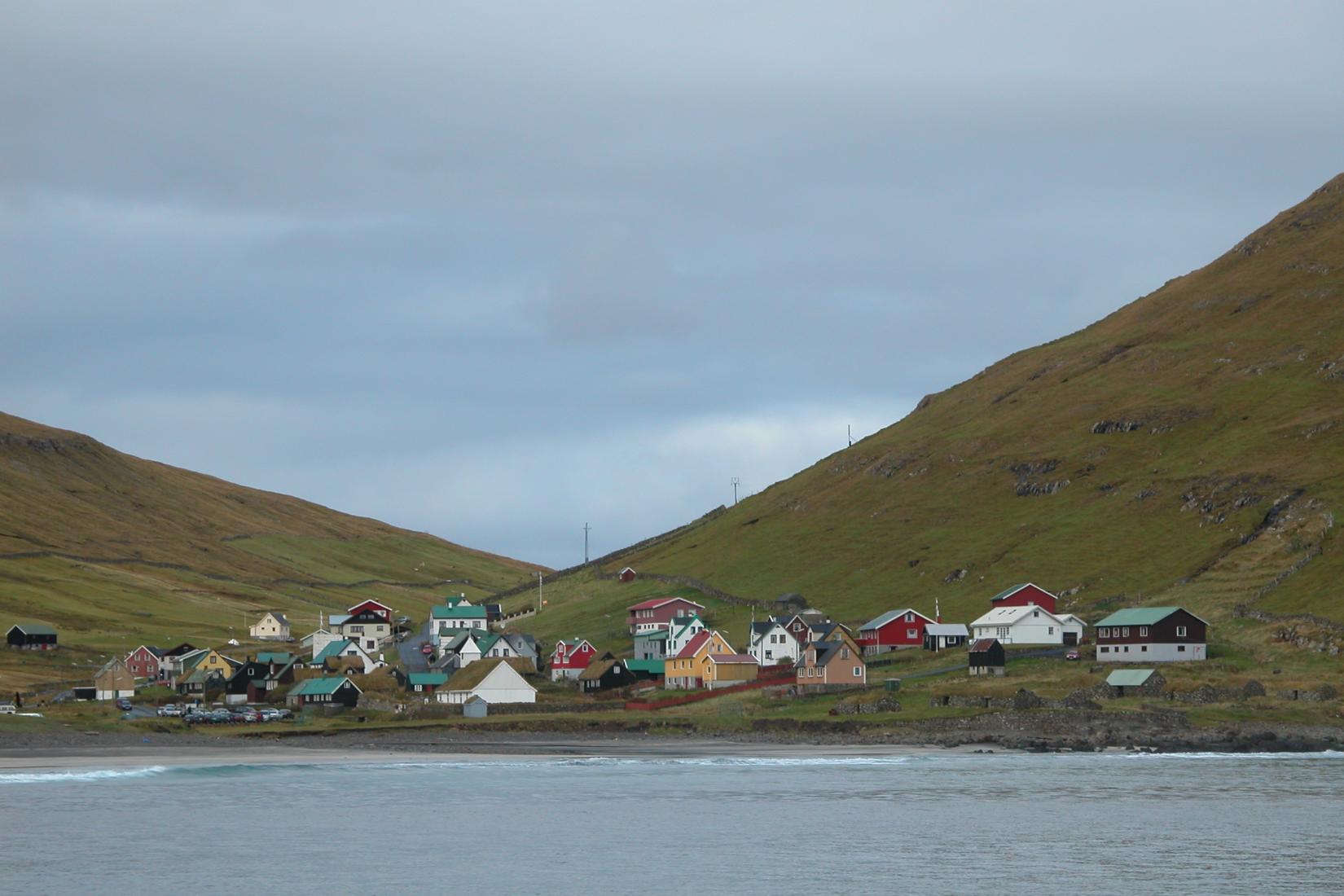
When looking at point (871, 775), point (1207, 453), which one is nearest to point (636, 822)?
point (871, 775)

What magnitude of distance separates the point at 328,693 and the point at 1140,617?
70516mm

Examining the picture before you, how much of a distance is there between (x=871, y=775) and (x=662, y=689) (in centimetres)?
5506

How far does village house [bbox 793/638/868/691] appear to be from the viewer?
130 meters

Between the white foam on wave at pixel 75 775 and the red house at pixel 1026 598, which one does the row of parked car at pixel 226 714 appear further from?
the red house at pixel 1026 598

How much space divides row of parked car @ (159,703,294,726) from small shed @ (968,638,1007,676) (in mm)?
57307

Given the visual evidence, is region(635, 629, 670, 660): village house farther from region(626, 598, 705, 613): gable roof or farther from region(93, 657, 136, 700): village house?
region(93, 657, 136, 700): village house

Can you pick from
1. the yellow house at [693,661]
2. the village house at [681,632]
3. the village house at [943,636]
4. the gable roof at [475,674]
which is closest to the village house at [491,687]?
the gable roof at [475,674]

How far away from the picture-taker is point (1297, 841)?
205 ft

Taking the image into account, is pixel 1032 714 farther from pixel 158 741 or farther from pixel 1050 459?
pixel 1050 459

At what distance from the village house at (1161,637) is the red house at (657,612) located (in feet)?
189

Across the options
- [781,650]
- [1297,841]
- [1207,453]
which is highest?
[1207,453]

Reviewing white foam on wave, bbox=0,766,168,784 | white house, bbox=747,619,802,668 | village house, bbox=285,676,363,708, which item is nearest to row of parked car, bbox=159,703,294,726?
village house, bbox=285,676,363,708

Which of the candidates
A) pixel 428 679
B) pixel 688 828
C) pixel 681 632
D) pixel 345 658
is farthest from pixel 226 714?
pixel 688 828

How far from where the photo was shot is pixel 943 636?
145625mm
